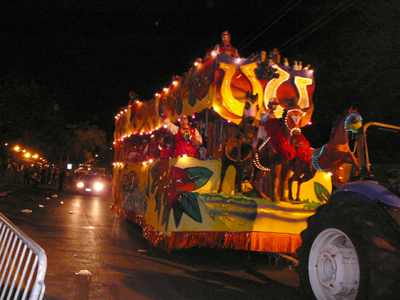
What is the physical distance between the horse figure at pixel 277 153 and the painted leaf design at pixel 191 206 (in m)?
1.28

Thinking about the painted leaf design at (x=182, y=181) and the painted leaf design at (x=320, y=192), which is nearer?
the painted leaf design at (x=182, y=181)

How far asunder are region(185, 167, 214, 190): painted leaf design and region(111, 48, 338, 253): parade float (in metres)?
0.02

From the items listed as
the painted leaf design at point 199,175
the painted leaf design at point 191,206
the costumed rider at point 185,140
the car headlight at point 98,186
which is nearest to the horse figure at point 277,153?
the painted leaf design at point 199,175

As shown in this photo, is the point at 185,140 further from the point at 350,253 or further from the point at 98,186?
the point at 98,186

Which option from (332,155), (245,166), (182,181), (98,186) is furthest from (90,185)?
(332,155)

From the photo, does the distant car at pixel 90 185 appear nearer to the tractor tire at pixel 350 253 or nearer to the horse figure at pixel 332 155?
the horse figure at pixel 332 155

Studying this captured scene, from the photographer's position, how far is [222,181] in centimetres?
732

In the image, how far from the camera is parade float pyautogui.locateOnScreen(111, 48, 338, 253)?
21.7 ft

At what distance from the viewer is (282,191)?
739cm

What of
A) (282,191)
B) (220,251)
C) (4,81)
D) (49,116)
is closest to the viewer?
(282,191)

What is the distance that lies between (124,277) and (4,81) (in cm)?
2889

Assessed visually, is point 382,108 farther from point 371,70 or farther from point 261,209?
point 261,209

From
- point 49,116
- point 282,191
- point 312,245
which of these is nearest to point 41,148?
point 49,116

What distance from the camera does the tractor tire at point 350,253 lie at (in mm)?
3018
